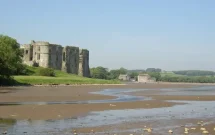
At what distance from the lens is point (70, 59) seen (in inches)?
4823

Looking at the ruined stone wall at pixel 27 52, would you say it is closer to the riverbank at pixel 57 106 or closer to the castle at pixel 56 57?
the castle at pixel 56 57

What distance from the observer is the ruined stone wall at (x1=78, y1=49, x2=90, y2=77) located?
126 meters

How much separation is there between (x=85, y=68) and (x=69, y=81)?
1810 inches

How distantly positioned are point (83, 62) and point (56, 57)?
561 inches

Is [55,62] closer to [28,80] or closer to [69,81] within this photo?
[69,81]

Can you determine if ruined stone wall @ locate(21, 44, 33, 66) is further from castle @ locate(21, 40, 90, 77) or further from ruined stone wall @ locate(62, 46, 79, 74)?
ruined stone wall @ locate(62, 46, 79, 74)

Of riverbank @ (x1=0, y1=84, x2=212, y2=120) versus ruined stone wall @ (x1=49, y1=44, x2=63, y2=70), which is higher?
ruined stone wall @ (x1=49, y1=44, x2=63, y2=70)

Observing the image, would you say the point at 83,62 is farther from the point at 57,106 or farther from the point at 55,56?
the point at 57,106

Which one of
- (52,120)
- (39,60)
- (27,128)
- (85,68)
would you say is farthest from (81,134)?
(85,68)

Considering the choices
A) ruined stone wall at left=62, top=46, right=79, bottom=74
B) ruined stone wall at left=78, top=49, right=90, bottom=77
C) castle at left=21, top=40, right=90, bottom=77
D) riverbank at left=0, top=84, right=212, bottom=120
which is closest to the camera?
riverbank at left=0, top=84, right=212, bottom=120

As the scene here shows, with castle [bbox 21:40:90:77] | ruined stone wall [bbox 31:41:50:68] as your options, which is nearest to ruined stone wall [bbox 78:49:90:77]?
castle [bbox 21:40:90:77]

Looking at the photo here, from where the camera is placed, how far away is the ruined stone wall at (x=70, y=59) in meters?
120

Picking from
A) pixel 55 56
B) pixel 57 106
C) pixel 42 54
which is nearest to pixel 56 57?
pixel 55 56

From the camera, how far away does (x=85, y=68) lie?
130m
